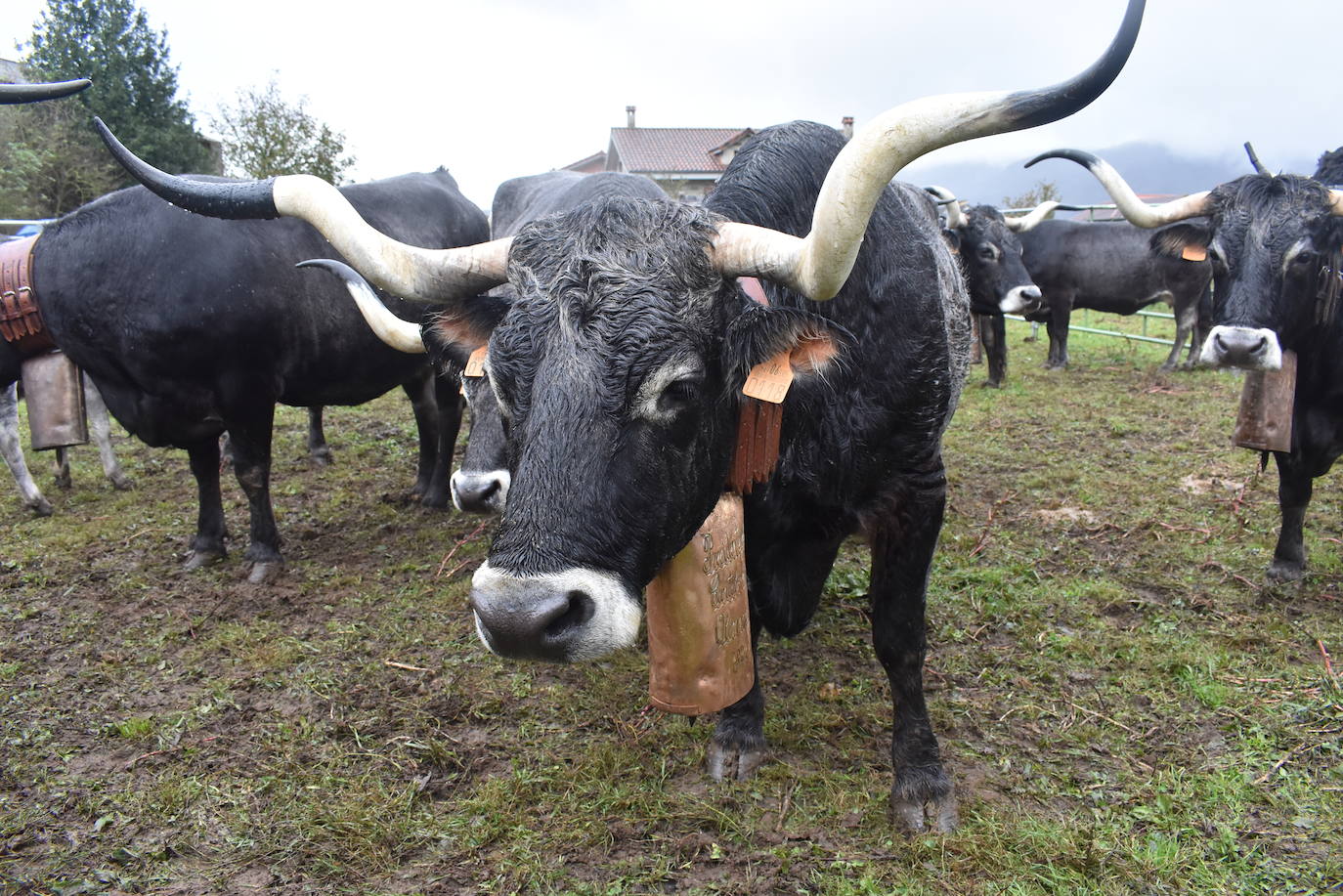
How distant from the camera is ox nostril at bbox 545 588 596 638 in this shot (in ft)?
5.98

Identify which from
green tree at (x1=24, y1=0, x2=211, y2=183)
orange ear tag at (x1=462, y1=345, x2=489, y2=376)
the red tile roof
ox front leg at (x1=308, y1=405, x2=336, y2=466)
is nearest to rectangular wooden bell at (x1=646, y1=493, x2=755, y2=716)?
orange ear tag at (x1=462, y1=345, x2=489, y2=376)

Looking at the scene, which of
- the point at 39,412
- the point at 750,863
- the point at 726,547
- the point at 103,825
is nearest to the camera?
the point at 726,547

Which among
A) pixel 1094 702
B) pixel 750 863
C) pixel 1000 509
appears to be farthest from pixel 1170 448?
pixel 750 863

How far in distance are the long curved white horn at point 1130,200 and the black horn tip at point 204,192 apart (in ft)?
13.7

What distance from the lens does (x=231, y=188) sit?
2.61 metres

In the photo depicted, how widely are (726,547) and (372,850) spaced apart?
5.11 feet

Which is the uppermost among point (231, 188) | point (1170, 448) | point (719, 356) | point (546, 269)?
point (231, 188)

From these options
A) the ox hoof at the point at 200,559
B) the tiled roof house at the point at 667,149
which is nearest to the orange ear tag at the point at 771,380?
the ox hoof at the point at 200,559

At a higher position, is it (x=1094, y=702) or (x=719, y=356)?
(x=719, y=356)

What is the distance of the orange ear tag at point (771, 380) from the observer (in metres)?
2.06

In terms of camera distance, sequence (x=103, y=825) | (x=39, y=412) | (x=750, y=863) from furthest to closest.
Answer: (x=39, y=412)
(x=103, y=825)
(x=750, y=863)

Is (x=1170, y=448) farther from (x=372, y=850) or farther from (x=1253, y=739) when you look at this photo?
(x=372, y=850)

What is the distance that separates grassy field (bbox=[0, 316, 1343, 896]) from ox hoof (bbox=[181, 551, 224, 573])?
9 cm

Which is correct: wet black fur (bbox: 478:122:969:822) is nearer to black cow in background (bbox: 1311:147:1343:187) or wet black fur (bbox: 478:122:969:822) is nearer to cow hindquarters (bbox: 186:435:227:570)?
black cow in background (bbox: 1311:147:1343:187)
